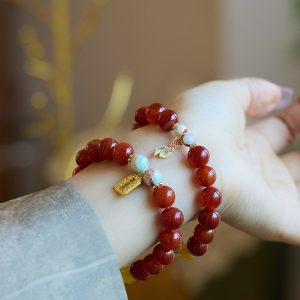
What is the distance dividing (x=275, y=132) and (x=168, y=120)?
24 cm

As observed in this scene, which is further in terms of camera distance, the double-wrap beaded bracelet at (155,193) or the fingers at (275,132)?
the fingers at (275,132)

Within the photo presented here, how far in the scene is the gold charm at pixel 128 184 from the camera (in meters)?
0.50

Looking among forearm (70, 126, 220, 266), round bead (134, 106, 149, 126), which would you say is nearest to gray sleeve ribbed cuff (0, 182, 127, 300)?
forearm (70, 126, 220, 266)

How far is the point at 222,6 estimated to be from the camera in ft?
5.30

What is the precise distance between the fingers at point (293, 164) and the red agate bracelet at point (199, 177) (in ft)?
0.64

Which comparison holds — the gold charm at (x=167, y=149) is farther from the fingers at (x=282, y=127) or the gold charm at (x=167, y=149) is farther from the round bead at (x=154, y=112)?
the fingers at (x=282, y=127)

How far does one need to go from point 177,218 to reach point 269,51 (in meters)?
1.28

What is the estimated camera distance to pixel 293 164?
0.69m

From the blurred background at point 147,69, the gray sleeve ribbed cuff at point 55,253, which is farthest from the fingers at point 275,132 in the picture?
the blurred background at point 147,69

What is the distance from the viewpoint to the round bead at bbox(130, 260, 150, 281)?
53 centimetres

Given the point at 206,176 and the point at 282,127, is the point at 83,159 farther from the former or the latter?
the point at 282,127

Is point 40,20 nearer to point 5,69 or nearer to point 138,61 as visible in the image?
point 5,69

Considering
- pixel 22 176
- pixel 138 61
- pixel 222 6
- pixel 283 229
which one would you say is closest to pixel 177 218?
pixel 283 229

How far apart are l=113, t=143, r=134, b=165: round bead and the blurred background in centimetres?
88
